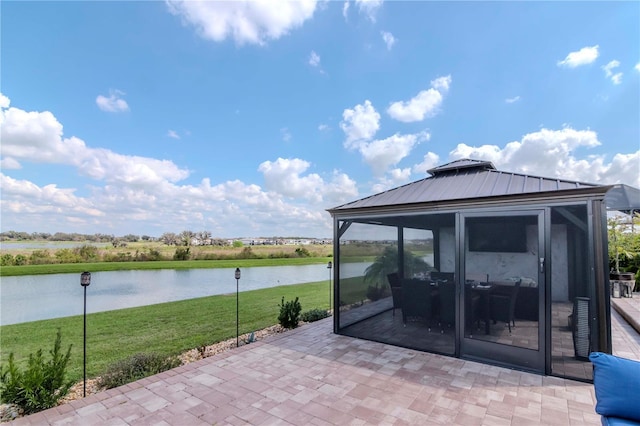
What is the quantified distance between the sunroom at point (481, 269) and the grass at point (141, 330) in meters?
2.94

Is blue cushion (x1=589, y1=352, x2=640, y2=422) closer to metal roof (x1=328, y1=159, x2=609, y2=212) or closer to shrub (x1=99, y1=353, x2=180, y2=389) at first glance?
metal roof (x1=328, y1=159, x2=609, y2=212)

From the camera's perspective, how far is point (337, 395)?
9.93ft

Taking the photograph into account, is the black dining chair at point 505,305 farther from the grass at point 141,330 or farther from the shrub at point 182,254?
the shrub at point 182,254

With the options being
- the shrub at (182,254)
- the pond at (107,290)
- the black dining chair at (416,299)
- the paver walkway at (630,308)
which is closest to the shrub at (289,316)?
the pond at (107,290)

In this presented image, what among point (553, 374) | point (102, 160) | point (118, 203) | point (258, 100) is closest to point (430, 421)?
point (553, 374)

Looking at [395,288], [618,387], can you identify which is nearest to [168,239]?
[395,288]

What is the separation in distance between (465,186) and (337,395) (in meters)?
3.61

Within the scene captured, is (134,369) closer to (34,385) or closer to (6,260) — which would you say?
(34,385)

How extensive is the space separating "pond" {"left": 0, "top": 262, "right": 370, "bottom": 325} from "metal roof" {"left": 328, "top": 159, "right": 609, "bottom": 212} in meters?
1.46

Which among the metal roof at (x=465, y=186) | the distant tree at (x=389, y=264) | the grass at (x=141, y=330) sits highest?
the metal roof at (x=465, y=186)

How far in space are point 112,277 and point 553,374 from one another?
66.9ft

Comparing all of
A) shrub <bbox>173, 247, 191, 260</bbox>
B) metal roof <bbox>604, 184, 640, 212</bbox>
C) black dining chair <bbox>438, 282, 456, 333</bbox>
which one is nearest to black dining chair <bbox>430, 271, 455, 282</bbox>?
black dining chair <bbox>438, 282, 456, 333</bbox>

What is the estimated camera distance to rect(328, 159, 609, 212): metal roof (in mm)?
3658

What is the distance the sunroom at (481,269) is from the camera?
3.42 m
